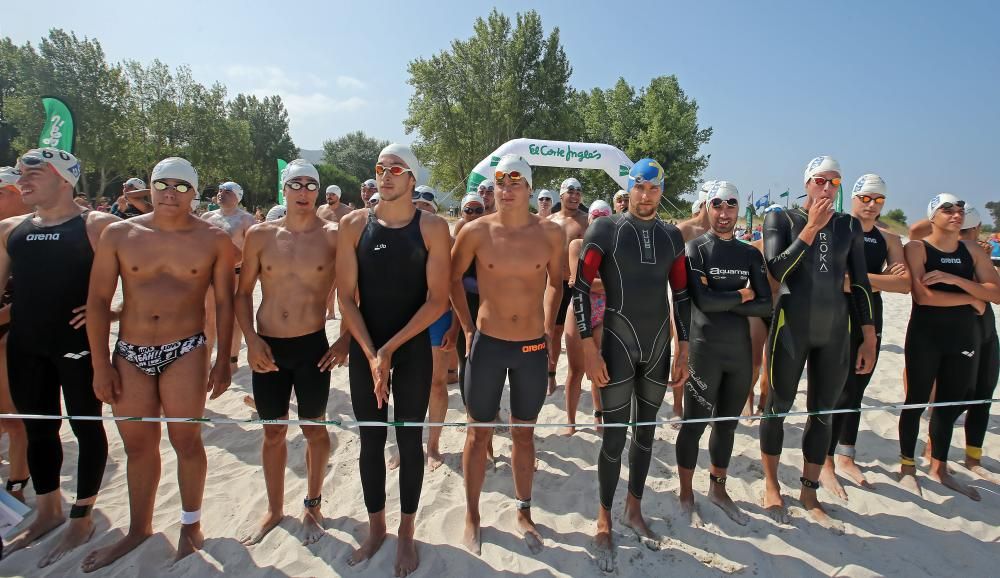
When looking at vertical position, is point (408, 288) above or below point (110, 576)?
above

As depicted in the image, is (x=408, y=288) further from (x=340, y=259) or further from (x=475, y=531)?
(x=475, y=531)

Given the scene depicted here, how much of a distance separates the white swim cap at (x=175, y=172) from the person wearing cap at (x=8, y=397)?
1.24 meters

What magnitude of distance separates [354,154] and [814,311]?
5515cm

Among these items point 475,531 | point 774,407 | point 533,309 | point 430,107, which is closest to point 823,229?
point 774,407

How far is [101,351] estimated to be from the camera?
258 cm

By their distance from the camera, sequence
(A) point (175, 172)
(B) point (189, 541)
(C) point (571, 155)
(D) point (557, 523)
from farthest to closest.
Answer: (C) point (571, 155) → (D) point (557, 523) → (B) point (189, 541) → (A) point (175, 172)

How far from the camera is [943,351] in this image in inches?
136

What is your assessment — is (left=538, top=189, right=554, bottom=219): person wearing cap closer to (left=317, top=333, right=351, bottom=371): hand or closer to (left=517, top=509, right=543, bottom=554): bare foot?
(left=317, top=333, right=351, bottom=371): hand

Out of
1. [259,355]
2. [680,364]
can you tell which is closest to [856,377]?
[680,364]

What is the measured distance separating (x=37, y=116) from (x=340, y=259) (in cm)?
3581

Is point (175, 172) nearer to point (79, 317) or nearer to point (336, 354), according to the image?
point (79, 317)

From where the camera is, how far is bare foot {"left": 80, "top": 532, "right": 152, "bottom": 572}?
259cm

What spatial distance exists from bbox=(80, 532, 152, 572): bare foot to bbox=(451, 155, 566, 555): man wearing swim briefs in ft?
6.35

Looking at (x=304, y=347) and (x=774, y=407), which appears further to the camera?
(x=774, y=407)
